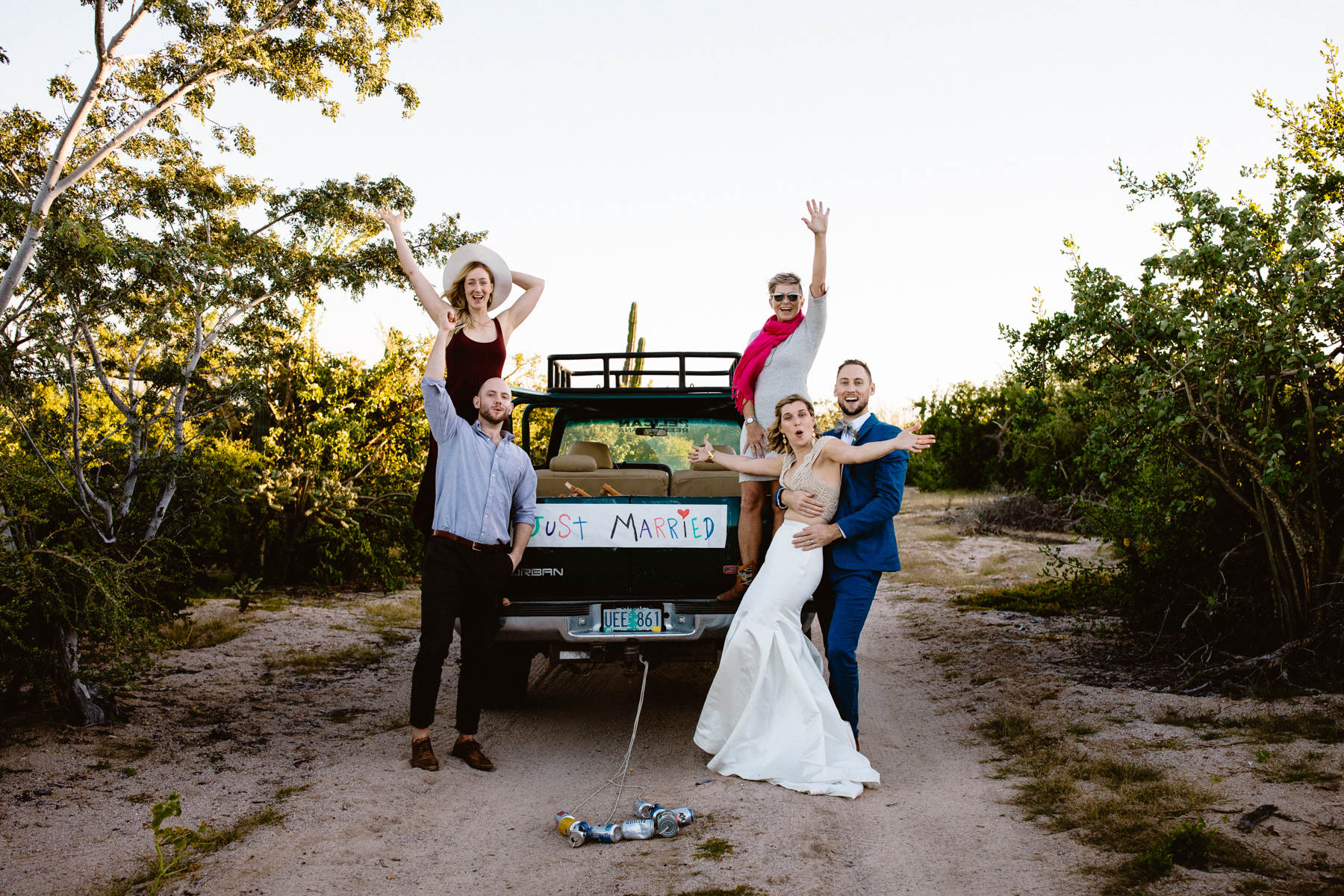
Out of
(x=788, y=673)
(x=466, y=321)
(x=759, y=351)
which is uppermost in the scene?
(x=466, y=321)

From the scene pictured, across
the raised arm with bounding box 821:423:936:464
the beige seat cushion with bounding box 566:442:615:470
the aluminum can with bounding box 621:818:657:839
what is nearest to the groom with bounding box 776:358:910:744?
the raised arm with bounding box 821:423:936:464

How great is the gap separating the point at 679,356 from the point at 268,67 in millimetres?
5220

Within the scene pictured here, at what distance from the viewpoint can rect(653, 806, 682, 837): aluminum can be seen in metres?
4.18

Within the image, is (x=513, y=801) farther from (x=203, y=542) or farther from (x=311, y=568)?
(x=311, y=568)

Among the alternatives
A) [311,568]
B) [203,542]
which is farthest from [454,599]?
[311,568]

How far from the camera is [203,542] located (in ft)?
33.7

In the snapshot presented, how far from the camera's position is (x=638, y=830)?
418 centimetres

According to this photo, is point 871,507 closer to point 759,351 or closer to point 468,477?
point 759,351

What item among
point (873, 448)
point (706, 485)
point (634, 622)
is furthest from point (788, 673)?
point (706, 485)

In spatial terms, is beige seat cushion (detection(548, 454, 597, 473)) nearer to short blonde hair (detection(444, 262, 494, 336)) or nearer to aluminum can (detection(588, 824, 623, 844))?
short blonde hair (detection(444, 262, 494, 336))

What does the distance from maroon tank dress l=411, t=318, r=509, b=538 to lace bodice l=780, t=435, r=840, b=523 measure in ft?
5.92

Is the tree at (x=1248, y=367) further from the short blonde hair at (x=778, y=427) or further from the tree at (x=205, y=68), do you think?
the tree at (x=205, y=68)

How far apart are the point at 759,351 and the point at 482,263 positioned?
1.75 meters

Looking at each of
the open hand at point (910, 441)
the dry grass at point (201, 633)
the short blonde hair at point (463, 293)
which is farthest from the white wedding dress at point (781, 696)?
the dry grass at point (201, 633)
